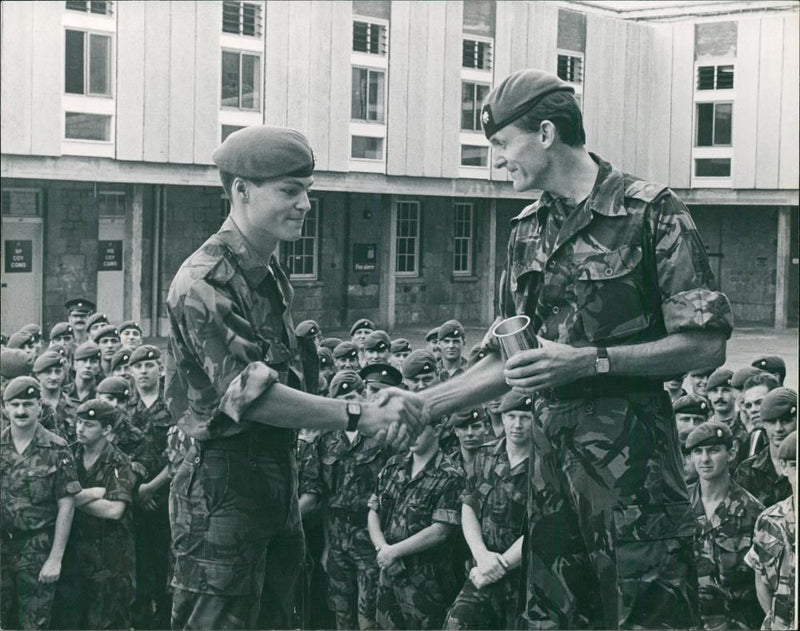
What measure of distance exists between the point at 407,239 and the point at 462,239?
1838 millimetres

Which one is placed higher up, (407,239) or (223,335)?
(407,239)

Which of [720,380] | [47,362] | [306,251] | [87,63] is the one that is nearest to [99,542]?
[47,362]

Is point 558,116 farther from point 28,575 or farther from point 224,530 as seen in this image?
point 28,575

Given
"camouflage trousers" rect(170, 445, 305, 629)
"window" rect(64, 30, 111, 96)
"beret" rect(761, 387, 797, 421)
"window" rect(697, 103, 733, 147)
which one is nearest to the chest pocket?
"camouflage trousers" rect(170, 445, 305, 629)

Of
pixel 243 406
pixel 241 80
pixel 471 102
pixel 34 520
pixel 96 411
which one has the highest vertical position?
pixel 471 102

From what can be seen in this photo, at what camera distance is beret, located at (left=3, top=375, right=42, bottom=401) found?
24.4 ft

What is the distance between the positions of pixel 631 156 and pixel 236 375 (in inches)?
995

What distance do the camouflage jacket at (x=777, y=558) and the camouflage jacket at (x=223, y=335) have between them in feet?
9.31

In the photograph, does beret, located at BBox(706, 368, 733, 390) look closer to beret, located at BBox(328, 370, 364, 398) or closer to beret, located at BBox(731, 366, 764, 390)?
beret, located at BBox(731, 366, 764, 390)

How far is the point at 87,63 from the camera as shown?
18.8 m

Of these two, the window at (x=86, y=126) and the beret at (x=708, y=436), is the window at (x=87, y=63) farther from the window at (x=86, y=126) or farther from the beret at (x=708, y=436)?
the beret at (x=708, y=436)

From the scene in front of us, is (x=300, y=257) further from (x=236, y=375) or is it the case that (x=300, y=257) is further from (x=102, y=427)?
(x=236, y=375)

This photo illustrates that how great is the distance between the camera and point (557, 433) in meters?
3.66

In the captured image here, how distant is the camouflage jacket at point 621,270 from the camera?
3502 millimetres
